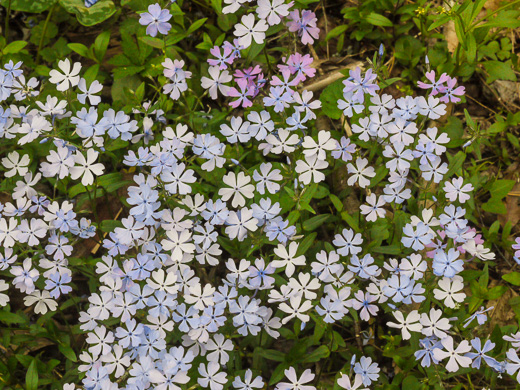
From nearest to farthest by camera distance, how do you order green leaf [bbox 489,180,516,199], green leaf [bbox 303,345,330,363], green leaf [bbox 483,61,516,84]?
green leaf [bbox 303,345,330,363]
green leaf [bbox 489,180,516,199]
green leaf [bbox 483,61,516,84]

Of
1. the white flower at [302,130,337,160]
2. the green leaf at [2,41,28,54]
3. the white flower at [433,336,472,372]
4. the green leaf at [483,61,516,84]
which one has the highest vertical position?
the green leaf at [2,41,28,54]

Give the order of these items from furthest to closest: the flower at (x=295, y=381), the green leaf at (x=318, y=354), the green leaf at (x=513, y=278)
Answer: the green leaf at (x=513, y=278), the green leaf at (x=318, y=354), the flower at (x=295, y=381)

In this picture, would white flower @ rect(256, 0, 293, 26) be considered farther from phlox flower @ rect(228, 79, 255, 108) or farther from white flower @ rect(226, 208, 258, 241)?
white flower @ rect(226, 208, 258, 241)

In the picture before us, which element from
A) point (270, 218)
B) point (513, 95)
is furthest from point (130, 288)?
point (513, 95)

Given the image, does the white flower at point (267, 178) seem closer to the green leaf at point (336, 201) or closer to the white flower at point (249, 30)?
the green leaf at point (336, 201)

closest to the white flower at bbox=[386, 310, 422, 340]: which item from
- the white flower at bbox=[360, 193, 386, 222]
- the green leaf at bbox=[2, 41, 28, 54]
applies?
the white flower at bbox=[360, 193, 386, 222]

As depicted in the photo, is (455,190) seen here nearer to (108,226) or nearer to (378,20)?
(378,20)

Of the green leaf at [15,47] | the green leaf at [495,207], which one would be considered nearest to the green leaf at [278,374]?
the green leaf at [495,207]
